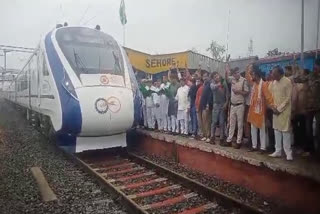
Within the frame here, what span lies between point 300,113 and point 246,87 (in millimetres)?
1077

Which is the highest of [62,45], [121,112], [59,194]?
[62,45]

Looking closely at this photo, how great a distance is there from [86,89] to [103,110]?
0.50 m

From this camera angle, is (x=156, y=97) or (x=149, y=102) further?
(x=149, y=102)

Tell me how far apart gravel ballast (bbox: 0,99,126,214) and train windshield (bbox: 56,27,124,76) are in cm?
189

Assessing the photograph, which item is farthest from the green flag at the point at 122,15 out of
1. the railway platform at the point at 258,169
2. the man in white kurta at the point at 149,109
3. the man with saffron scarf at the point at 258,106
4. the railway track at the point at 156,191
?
the man with saffron scarf at the point at 258,106

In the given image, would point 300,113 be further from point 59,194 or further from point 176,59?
point 176,59

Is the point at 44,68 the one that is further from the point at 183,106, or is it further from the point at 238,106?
the point at 238,106

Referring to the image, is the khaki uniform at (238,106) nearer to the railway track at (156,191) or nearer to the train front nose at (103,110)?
the railway track at (156,191)

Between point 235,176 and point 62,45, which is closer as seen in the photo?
point 235,176

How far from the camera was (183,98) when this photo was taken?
7418 millimetres

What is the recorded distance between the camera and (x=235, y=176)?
518cm

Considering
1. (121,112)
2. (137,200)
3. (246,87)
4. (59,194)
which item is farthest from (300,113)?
(59,194)

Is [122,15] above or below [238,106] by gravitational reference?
above

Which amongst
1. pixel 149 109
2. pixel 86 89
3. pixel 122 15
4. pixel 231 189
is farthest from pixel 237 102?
pixel 122 15
